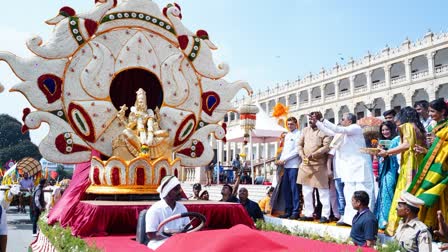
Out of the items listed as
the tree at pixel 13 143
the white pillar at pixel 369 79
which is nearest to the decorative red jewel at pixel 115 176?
the white pillar at pixel 369 79

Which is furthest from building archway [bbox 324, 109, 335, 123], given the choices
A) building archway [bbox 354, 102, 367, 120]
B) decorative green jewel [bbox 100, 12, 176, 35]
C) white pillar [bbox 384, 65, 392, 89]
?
decorative green jewel [bbox 100, 12, 176, 35]

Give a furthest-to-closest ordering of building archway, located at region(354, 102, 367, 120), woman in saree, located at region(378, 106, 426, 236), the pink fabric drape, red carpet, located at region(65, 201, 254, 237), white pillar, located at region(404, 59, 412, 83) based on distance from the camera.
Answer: building archway, located at region(354, 102, 367, 120)
white pillar, located at region(404, 59, 412, 83)
the pink fabric drape
red carpet, located at region(65, 201, 254, 237)
woman in saree, located at region(378, 106, 426, 236)

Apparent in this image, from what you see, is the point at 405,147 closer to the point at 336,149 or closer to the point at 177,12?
the point at 336,149

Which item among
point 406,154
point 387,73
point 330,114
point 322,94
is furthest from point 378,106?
point 406,154

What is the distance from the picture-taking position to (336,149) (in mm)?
5965

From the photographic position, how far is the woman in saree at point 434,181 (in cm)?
416

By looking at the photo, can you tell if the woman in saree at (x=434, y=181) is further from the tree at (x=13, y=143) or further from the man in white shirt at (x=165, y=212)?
the tree at (x=13, y=143)

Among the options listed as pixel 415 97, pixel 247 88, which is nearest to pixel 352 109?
pixel 415 97

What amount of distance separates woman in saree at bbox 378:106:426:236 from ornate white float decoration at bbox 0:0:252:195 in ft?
9.45

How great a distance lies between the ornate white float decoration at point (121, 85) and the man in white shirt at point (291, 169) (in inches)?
41.5

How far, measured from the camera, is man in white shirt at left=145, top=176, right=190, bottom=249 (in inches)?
151

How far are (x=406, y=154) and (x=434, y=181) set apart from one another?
608 mm

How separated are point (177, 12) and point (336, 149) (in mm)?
3321

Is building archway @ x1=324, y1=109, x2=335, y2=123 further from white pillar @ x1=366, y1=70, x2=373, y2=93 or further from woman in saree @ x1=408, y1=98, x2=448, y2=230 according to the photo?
woman in saree @ x1=408, y1=98, x2=448, y2=230
